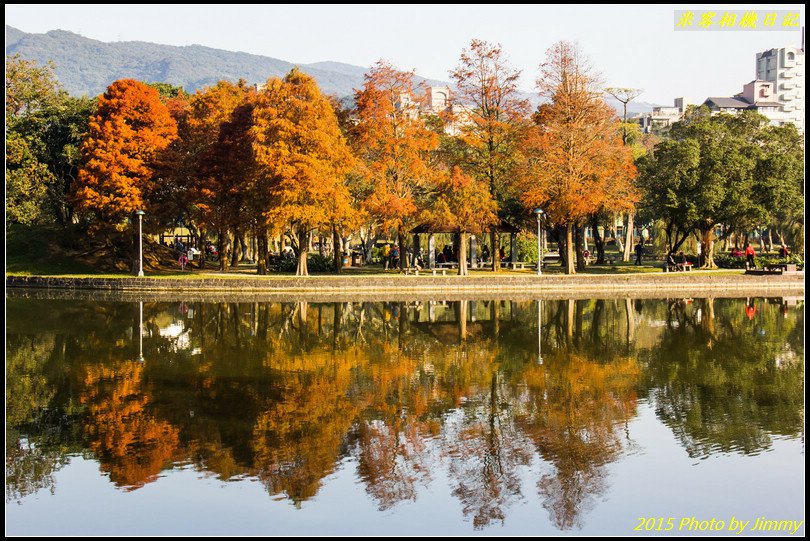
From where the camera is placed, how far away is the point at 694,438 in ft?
52.0

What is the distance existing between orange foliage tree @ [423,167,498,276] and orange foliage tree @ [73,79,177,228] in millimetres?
15534

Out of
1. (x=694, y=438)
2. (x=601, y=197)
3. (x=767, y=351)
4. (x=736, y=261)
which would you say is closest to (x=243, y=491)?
(x=694, y=438)

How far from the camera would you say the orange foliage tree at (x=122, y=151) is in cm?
4872

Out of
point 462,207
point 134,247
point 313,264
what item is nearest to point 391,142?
point 462,207

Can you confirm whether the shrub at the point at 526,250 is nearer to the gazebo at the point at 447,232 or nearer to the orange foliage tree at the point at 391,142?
the gazebo at the point at 447,232

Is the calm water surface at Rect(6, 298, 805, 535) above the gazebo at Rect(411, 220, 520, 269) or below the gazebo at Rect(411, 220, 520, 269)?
below

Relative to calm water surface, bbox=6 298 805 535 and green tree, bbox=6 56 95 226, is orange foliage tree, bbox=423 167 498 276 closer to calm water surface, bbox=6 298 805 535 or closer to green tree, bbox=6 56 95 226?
calm water surface, bbox=6 298 805 535

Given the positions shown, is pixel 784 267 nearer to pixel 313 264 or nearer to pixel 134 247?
pixel 313 264

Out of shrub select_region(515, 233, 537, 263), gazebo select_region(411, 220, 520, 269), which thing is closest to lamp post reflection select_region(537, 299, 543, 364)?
gazebo select_region(411, 220, 520, 269)

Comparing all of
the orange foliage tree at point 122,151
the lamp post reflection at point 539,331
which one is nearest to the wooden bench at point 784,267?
the lamp post reflection at point 539,331

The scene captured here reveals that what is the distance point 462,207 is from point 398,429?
3273cm

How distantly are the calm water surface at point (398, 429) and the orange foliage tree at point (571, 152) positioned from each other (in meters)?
20.6

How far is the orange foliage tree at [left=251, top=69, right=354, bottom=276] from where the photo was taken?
149ft

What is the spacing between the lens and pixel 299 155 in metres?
45.8
